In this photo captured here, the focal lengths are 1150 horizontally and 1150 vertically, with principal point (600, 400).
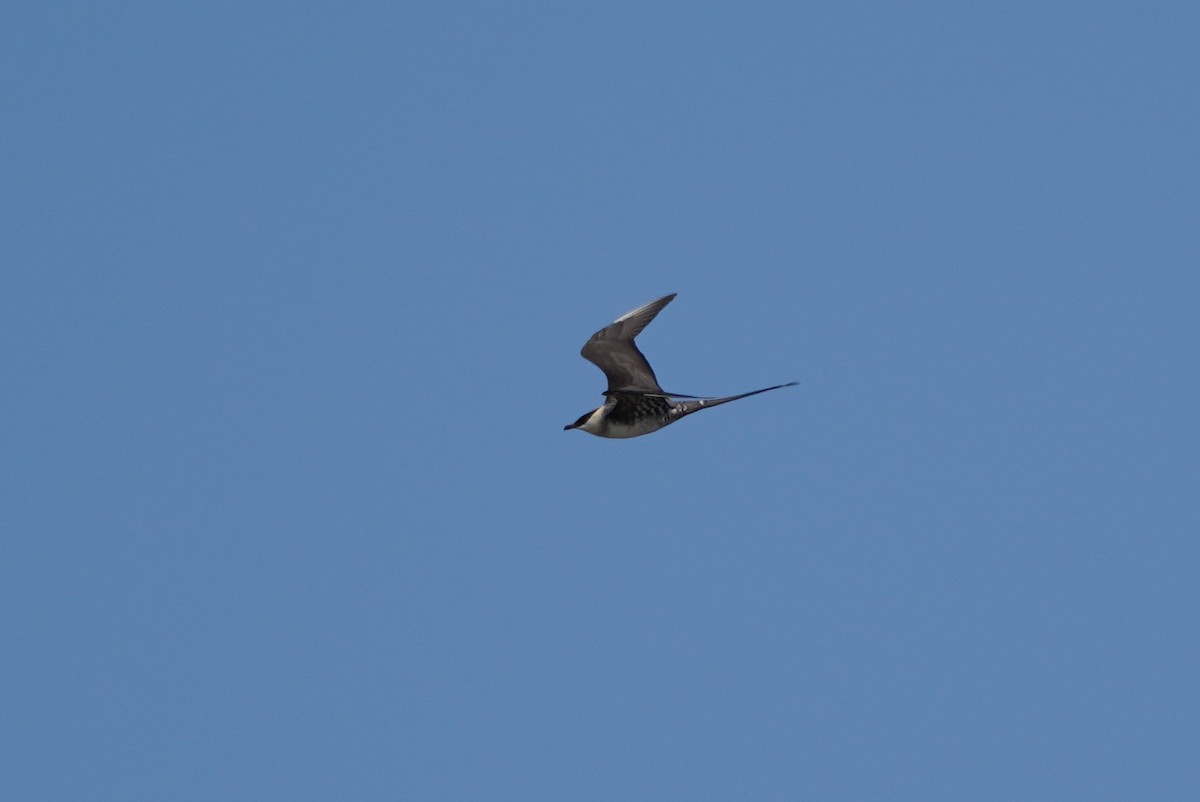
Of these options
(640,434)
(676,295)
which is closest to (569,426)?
(640,434)

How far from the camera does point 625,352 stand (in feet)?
52.8

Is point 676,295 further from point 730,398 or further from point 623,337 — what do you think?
point 730,398

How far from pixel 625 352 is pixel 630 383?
456 millimetres

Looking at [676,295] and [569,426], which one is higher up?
[676,295]

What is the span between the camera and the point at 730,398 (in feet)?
49.1

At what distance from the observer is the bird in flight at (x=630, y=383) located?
15992mm

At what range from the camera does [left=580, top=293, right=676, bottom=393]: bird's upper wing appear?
1599 cm

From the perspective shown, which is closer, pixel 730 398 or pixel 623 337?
pixel 730 398

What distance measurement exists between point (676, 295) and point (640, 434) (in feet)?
6.78

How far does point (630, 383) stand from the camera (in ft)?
53.2

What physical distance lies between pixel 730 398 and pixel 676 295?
202cm

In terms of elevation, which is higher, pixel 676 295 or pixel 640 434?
pixel 676 295

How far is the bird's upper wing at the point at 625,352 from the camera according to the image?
15992mm

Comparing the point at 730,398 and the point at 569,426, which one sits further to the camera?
the point at 569,426
